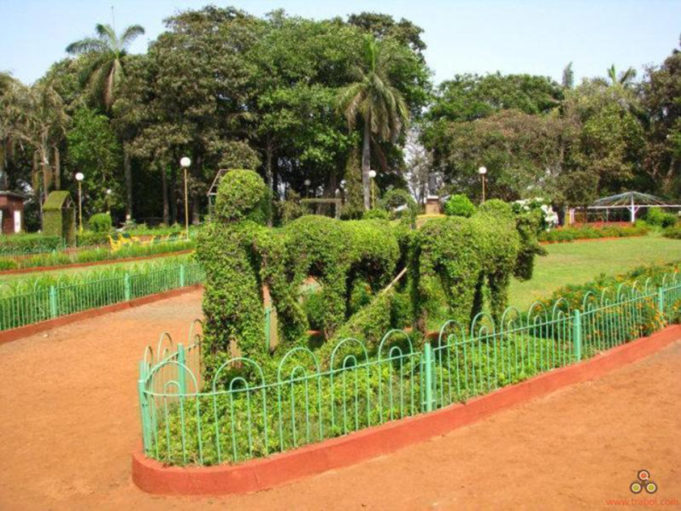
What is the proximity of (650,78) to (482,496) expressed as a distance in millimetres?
46102

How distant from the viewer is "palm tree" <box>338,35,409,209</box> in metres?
34.8

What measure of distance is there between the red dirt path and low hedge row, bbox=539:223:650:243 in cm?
1932

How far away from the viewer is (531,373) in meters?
7.50

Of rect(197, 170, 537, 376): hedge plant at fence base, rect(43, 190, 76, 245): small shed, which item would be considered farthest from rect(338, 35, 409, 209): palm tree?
rect(197, 170, 537, 376): hedge plant at fence base

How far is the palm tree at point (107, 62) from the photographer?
3991 cm

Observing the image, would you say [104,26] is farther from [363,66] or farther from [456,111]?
[456,111]

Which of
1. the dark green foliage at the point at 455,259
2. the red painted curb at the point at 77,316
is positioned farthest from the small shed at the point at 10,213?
the dark green foliage at the point at 455,259

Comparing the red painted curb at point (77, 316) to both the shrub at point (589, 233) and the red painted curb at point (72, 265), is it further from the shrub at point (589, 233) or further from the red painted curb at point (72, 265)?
the shrub at point (589, 233)

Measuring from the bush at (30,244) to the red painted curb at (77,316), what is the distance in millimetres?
10716

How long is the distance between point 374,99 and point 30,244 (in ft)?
63.7

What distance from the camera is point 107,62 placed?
1572 inches

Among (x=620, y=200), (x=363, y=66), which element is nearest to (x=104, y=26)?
(x=363, y=66)

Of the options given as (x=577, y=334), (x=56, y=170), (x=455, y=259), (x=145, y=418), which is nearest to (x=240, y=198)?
(x=145, y=418)

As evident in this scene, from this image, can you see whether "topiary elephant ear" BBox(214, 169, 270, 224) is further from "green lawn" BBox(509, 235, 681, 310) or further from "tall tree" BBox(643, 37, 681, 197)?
"tall tree" BBox(643, 37, 681, 197)
